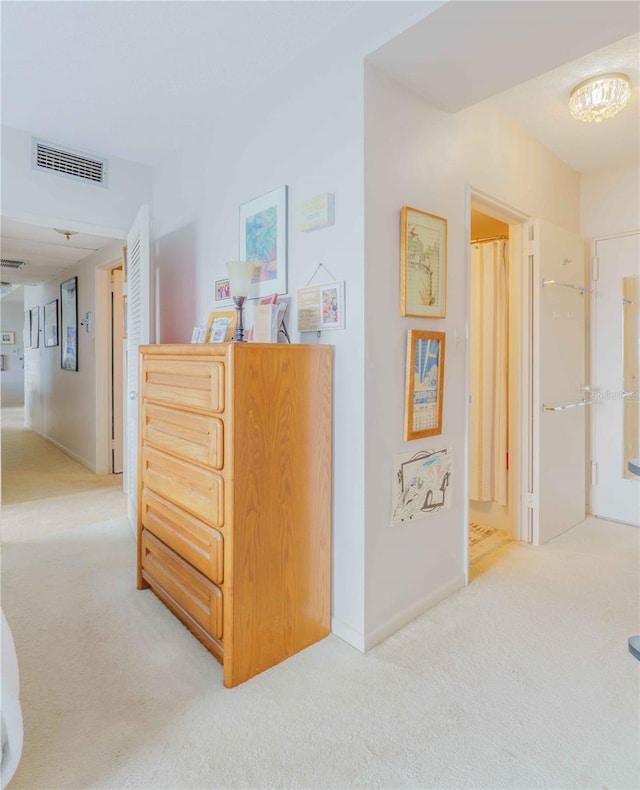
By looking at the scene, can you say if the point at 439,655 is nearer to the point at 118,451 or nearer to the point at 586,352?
the point at 586,352

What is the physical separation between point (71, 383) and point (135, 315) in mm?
3065

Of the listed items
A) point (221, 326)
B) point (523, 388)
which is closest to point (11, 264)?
point (221, 326)

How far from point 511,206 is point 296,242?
55.7 inches

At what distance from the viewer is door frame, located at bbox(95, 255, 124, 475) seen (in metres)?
4.62

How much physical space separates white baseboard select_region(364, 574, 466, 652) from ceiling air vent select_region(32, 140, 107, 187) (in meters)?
3.14

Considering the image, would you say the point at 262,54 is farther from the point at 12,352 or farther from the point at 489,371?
the point at 12,352

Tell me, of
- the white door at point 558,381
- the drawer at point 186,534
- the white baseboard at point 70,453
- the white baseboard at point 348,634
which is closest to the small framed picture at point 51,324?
the white baseboard at point 70,453

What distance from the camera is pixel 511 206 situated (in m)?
2.67

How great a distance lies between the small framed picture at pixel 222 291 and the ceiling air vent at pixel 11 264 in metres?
3.97

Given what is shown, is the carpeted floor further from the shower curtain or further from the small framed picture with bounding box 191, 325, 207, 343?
the small framed picture with bounding box 191, 325, 207, 343

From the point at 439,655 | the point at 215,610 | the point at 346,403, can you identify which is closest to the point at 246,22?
the point at 346,403

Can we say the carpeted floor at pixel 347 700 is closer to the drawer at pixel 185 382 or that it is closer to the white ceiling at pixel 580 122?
the drawer at pixel 185 382

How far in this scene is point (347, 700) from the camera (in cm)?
156

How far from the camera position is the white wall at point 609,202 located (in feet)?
10.5
